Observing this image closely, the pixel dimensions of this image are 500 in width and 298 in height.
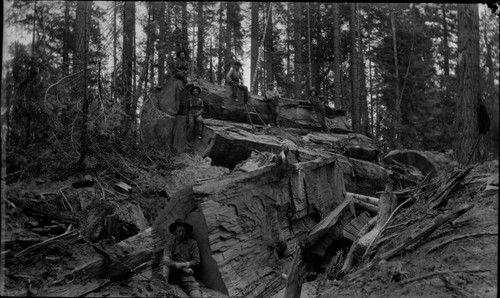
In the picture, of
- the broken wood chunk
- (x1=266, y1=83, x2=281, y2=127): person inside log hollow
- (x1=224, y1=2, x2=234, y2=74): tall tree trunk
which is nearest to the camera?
the broken wood chunk

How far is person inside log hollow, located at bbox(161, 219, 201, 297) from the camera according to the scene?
5.62 meters

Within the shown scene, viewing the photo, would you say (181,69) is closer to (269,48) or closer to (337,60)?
(269,48)

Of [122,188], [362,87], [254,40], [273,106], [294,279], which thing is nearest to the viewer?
[294,279]

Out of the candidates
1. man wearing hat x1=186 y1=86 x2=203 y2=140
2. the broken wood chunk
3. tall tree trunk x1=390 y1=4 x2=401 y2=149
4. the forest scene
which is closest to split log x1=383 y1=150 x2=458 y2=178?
the forest scene

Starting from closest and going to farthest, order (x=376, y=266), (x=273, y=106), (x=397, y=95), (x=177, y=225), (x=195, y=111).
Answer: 1. (x=376, y=266)
2. (x=177, y=225)
3. (x=195, y=111)
4. (x=273, y=106)
5. (x=397, y=95)

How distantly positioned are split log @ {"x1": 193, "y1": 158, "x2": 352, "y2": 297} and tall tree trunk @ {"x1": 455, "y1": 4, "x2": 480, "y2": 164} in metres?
3.50

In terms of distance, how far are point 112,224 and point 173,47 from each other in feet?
41.8

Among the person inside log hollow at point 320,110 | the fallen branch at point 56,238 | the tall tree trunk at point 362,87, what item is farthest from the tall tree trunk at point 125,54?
the tall tree trunk at point 362,87

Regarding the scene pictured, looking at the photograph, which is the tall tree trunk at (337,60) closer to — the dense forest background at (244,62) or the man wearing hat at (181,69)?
the dense forest background at (244,62)

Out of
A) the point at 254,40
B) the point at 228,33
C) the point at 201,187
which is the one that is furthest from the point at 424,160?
the point at 201,187

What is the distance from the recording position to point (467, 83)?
29.4 feet

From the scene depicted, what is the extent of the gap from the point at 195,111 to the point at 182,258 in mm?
6483

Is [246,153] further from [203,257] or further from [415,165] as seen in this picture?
[415,165]

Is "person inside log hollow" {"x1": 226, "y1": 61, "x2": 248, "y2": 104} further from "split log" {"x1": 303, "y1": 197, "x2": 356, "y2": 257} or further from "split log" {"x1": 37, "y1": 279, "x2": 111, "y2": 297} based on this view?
"split log" {"x1": 37, "y1": 279, "x2": 111, "y2": 297}
